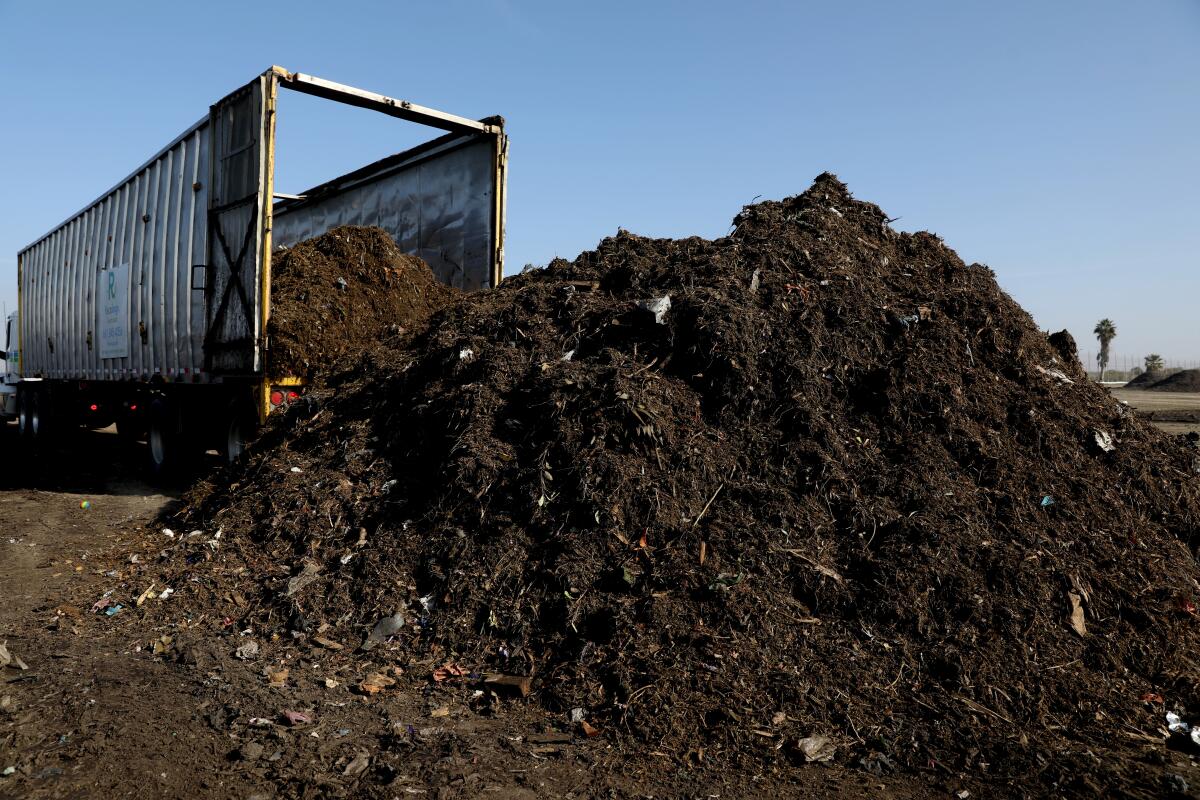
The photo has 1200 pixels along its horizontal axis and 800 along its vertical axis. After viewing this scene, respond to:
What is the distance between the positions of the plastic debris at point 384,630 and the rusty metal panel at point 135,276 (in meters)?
5.08

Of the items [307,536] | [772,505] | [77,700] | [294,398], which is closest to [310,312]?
[294,398]

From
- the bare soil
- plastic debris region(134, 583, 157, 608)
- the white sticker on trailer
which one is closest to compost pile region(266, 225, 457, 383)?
the bare soil

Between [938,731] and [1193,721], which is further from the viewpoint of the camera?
[1193,721]

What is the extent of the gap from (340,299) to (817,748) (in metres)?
6.07

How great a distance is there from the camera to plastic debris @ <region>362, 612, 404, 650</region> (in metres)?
4.15

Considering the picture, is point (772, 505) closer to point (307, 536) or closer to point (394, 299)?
point (307, 536)

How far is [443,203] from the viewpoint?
926 cm

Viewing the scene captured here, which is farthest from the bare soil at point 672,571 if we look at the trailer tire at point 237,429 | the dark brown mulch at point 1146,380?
the dark brown mulch at point 1146,380

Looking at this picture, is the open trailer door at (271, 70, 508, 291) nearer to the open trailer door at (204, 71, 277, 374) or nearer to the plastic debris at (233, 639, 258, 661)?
the open trailer door at (204, 71, 277, 374)

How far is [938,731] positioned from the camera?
10.8ft

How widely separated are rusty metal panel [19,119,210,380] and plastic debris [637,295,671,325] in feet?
16.8

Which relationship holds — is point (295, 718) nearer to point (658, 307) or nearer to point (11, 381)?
point (658, 307)

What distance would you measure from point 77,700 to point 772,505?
12.0 ft

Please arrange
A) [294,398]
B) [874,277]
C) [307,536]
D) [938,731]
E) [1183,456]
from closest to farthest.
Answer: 1. [938,731]
2. [307,536]
3. [1183,456]
4. [874,277]
5. [294,398]
